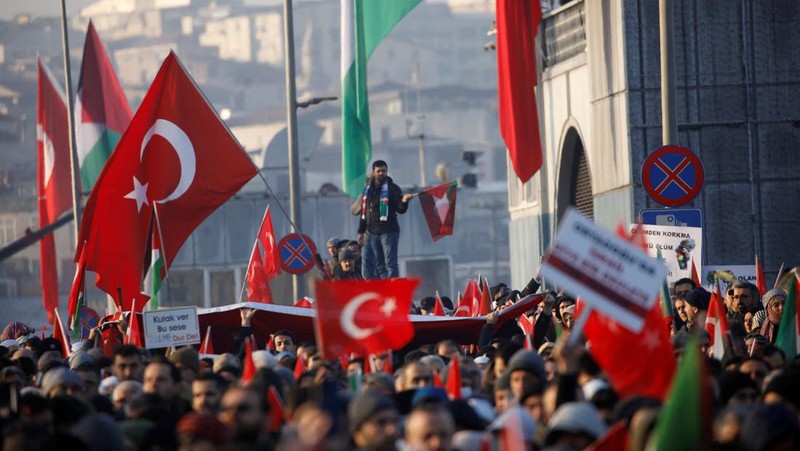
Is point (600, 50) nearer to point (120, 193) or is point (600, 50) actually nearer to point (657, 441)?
point (120, 193)

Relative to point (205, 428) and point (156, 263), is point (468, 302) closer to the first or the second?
point (156, 263)

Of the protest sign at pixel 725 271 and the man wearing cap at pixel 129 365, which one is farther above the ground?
the protest sign at pixel 725 271

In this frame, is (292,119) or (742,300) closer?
(742,300)

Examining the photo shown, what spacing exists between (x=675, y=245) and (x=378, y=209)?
4.50m

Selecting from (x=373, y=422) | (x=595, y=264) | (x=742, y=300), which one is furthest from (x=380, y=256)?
(x=373, y=422)

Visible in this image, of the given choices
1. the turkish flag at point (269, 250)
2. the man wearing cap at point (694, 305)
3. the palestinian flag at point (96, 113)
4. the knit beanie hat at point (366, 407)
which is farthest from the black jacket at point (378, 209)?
the palestinian flag at point (96, 113)

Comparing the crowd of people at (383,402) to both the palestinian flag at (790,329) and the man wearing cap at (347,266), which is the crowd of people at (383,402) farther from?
the man wearing cap at (347,266)

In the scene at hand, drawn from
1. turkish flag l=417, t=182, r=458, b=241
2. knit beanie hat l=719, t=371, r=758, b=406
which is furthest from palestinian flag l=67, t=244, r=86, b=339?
knit beanie hat l=719, t=371, r=758, b=406

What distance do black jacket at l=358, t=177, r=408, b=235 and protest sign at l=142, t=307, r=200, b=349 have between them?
5.18 metres

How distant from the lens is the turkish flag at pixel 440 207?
88.1 feet

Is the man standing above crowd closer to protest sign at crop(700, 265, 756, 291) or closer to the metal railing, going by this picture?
protest sign at crop(700, 265, 756, 291)

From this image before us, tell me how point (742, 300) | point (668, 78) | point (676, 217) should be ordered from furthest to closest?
1. point (668, 78)
2. point (676, 217)
3. point (742, 300)

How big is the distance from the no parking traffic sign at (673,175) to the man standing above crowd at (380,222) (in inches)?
155

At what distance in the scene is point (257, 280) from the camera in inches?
903
